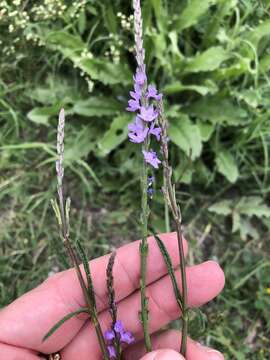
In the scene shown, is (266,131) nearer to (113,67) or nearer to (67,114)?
(113,67)

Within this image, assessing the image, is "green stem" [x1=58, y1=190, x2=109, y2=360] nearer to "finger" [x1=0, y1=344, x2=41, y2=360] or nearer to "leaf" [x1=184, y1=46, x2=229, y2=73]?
"finger" [x1=0, y1=344, x2=41, y2=360]

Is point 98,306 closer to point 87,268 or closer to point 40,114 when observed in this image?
point 87,268

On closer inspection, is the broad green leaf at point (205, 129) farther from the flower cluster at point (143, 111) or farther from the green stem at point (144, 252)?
the flower cluster at point (143, 111)

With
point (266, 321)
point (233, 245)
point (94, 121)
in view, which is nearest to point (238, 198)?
point (233, 245)

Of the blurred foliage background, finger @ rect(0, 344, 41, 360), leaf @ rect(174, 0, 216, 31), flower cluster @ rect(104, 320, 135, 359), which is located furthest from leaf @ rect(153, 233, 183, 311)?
leaf @ rect(174, 0, 216, 31)


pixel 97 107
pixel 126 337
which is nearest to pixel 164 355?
pixel 126 337

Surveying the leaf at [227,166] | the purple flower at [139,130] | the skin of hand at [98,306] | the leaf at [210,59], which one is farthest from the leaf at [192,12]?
the purple flower at [139,130]
